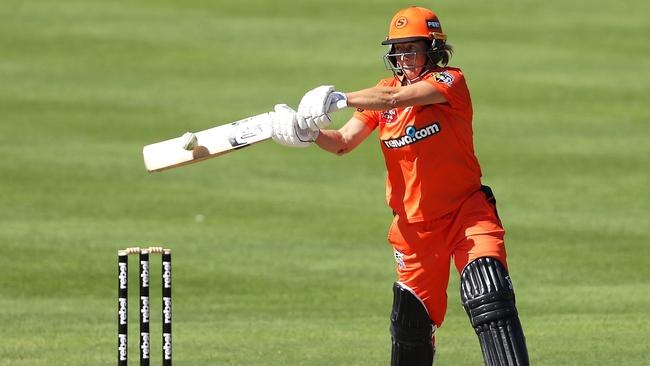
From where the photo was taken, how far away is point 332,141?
861cm

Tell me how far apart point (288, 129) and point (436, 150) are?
936mm

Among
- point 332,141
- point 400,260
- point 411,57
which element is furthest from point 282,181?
point 411,57

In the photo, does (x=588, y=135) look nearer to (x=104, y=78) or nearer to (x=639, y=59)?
(x=639, y=59)

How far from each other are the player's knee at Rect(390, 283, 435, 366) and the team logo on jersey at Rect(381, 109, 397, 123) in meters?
1.00

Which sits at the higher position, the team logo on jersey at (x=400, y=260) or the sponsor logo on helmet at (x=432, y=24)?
the sponsor logo on helmet at (x=432, y=24)

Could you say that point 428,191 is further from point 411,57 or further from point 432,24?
point 432,24

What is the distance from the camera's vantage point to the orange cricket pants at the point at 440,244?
26.5ft

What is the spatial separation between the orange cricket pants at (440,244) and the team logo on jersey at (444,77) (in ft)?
2.32

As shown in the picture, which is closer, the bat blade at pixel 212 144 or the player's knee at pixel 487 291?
the player's knee at pixel 487 291

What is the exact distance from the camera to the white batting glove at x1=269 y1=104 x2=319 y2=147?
25.7 ft

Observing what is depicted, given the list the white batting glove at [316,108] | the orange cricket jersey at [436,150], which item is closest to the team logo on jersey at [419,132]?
the orange cricket jersey at [436,150]

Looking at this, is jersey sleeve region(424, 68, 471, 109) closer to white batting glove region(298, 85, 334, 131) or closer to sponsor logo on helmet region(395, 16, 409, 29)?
sponsor logo on helmet region(395, 16, 409, 29)

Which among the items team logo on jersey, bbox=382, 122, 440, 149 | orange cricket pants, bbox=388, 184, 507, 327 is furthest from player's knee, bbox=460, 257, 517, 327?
team logo on jersey, bbox=382, 122, 440, 149

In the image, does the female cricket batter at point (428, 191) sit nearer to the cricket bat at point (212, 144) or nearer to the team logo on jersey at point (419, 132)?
the team logo on jersey at point (419, 132)
